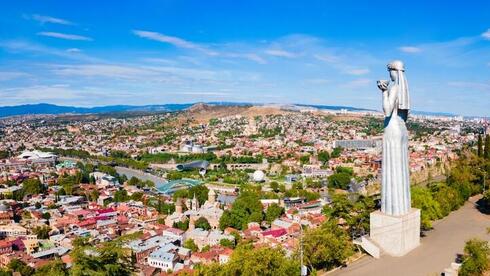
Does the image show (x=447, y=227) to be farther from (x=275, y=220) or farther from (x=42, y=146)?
(x=42, y=146)

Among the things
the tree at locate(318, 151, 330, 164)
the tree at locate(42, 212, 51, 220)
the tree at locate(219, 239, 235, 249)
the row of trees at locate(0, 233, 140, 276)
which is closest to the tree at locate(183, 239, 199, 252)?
the tree at locate(219, 239, 235, 249)

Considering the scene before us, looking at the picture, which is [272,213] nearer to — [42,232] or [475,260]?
[42,232]

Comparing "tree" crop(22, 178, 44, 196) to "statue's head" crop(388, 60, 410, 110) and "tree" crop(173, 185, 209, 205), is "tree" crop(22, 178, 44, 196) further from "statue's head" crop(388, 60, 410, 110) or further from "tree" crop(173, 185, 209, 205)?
"statue's head" crop(388, 60, 410, 110)

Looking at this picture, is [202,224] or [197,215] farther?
[197,215]

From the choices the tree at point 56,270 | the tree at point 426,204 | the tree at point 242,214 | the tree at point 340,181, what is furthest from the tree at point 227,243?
→ the tree at point 340,181

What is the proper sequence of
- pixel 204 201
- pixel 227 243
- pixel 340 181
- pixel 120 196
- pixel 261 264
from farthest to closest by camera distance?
pixel 340 181 < pixel 120 196 < pixel 204 201 < pixel 227 243 < pixel 261 264

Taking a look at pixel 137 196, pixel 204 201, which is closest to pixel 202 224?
pixel 204 201

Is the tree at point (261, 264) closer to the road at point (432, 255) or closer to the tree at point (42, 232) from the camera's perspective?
the road at point (432, 255)

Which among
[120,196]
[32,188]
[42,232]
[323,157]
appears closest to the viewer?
[42,232]
